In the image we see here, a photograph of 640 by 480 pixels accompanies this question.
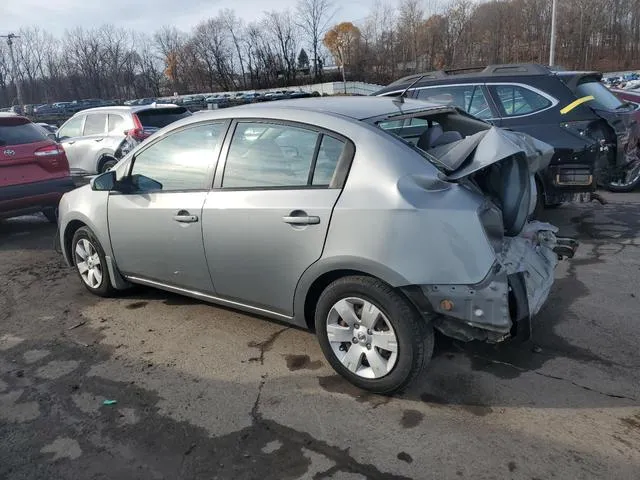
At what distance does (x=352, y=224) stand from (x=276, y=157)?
81 centimetres

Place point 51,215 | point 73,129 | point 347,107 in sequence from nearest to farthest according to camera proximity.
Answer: point 347,107, point 51,215, point 73,129

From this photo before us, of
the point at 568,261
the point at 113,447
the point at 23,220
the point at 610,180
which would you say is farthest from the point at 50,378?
the point at 610,180

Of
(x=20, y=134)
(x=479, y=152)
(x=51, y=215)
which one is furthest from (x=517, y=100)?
(x=51, y=215)

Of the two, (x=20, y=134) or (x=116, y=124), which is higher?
(x=116, y=124)

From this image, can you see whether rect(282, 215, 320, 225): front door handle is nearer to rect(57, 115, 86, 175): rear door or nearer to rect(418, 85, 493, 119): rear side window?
rect(418, 85, 493, 119): rear side window

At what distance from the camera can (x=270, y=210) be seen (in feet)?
11.2

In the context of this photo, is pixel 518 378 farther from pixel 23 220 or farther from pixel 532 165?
pixel 23 220

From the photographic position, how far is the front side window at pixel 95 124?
1127 cm

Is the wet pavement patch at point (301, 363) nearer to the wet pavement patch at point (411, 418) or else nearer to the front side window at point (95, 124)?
the wet pavement patch at point (411, 418)

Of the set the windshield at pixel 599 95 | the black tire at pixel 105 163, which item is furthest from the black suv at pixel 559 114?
the black tire at pixel 105 163

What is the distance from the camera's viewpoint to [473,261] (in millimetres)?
2826

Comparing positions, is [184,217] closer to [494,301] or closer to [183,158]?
[183,158]

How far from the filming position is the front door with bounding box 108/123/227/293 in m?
3.85

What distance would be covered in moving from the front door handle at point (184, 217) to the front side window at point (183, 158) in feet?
0.64
